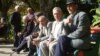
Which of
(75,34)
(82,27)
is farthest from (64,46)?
(82,27)

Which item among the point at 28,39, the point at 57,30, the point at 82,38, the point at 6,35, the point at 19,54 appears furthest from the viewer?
the point at 6,35

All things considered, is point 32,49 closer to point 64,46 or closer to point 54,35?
point 54,35

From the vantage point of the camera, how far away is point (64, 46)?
23.5 feet

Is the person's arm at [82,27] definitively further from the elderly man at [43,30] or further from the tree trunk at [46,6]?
the tree trunk at [46,6]

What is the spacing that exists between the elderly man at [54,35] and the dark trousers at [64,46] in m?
0.40

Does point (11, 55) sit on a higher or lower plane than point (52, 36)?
lower

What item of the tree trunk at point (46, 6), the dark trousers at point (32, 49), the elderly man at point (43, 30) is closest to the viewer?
the elderly man at point (43, 30)

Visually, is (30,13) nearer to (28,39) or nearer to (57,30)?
(28,39)

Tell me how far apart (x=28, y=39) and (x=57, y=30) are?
2316 millimetres

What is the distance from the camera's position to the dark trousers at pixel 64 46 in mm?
7168

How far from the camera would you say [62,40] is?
718 cm

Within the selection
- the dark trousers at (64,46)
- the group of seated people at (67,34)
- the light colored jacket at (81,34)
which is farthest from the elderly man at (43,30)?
the light colored jacket at (81,34)

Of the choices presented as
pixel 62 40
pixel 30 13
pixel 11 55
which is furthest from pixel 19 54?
pixel 62 40

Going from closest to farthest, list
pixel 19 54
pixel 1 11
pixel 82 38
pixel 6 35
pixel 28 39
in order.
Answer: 1. pixel 82 38
2. pixel 28 39
3. pixel 19 54
4. pixel 6 35
5. pixel 1 11
